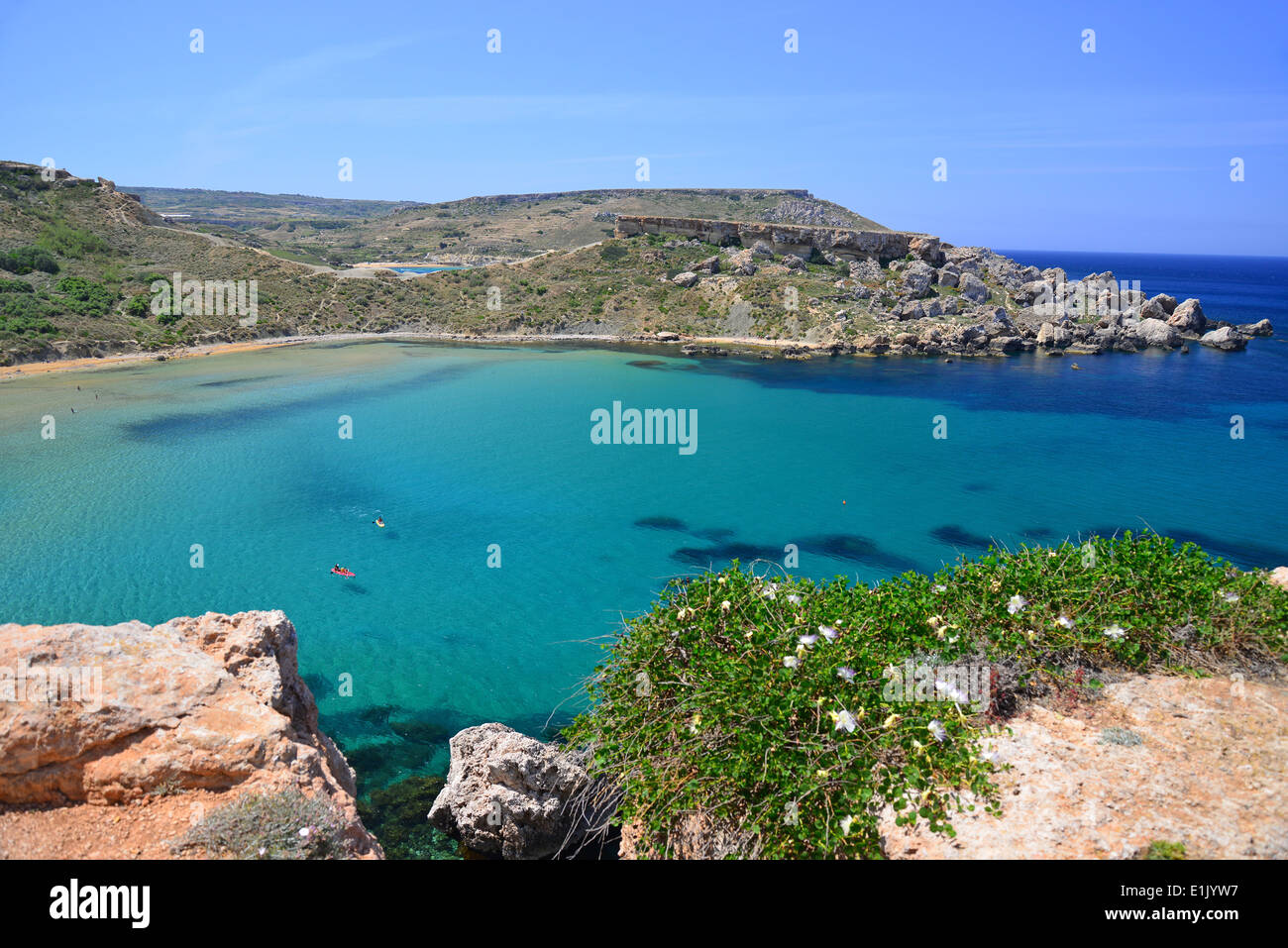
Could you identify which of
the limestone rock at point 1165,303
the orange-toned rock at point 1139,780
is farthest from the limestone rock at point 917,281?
the orange-toned rock at point 1139,780

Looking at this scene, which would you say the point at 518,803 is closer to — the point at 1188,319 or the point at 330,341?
the point at 330,341

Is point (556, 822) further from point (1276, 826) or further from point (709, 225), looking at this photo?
point (709, 225)

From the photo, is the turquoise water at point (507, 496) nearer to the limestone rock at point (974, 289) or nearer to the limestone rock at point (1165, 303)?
the limestone rock at point (974, 289)

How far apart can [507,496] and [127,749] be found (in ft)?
72.1

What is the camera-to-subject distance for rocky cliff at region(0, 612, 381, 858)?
683 centimetres

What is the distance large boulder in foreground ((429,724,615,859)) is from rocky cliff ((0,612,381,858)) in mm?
3802

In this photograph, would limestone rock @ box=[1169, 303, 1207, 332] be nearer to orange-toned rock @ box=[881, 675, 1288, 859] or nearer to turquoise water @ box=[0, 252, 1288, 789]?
turquoise water @ box=[0, 252, 1288, 789]

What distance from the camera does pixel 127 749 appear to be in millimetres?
7363

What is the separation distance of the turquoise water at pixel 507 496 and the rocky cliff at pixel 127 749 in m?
5.57

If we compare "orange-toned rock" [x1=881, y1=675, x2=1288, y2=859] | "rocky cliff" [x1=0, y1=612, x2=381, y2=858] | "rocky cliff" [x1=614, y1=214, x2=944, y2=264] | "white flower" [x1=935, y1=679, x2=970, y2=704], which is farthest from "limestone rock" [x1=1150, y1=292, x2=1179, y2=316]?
"rocky cliff" [x1=0, y1=612, x2=381, y2=858]

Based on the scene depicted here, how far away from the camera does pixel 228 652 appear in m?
9.60

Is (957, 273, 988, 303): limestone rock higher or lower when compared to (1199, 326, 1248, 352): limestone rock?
higher
